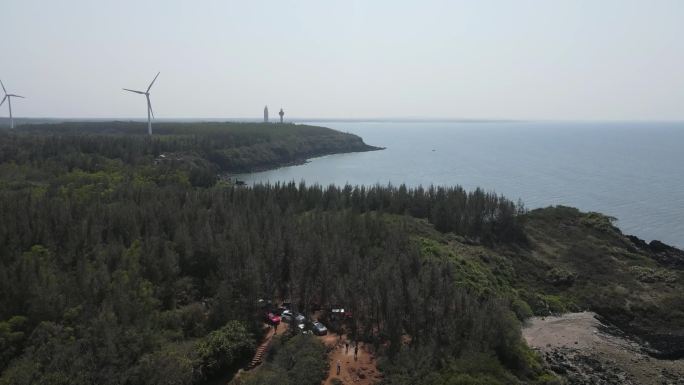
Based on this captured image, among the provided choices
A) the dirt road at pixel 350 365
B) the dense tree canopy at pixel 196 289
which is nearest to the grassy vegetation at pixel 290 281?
the dense tree canopy at pixel 196 289

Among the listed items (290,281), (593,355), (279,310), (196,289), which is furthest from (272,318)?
(593,355)

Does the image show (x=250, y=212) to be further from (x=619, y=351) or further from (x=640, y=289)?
(x=640, y=289)

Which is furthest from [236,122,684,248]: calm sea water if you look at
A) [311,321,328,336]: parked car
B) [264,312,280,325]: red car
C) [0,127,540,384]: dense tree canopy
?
[264,312,280,325]: red car

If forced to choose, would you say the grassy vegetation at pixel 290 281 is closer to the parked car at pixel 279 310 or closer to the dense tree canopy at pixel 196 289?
the dense tree canopy at pixel 196 289

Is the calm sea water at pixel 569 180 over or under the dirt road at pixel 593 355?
over

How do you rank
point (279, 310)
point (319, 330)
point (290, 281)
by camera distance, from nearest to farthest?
point (319, 330) < point (279, 310) < point (290, 281)

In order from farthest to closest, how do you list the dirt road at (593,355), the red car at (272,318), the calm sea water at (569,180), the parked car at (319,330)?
1. the calm sea water at (569,180)
2. the dirt road at (593,355)
3. the red car at (272,318)
4. the parked car at (319,330)

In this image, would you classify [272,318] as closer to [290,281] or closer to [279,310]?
[279,310]

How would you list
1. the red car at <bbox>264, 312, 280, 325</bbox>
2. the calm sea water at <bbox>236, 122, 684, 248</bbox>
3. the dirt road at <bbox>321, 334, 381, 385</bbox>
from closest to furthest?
1. the dirt road at <bbox>321, 334, 381, 385</bbox>
2. the red car at <bbox>264, 312, 280, 325</bbox>
3. the calm sea water at <bbox>236, 122, 684, 248</bbox>

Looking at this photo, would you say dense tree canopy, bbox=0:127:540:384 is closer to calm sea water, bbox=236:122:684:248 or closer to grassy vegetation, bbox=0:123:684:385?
grassy vegetation, bbox=0:123:684:385

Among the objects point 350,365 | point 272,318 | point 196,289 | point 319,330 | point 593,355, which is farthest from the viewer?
point 196,289

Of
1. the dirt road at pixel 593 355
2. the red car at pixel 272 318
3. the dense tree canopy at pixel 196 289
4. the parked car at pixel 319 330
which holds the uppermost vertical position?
the dense tree canopy at pixel 196 289

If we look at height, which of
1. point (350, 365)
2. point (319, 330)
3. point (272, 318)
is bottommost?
point (350, 365)
